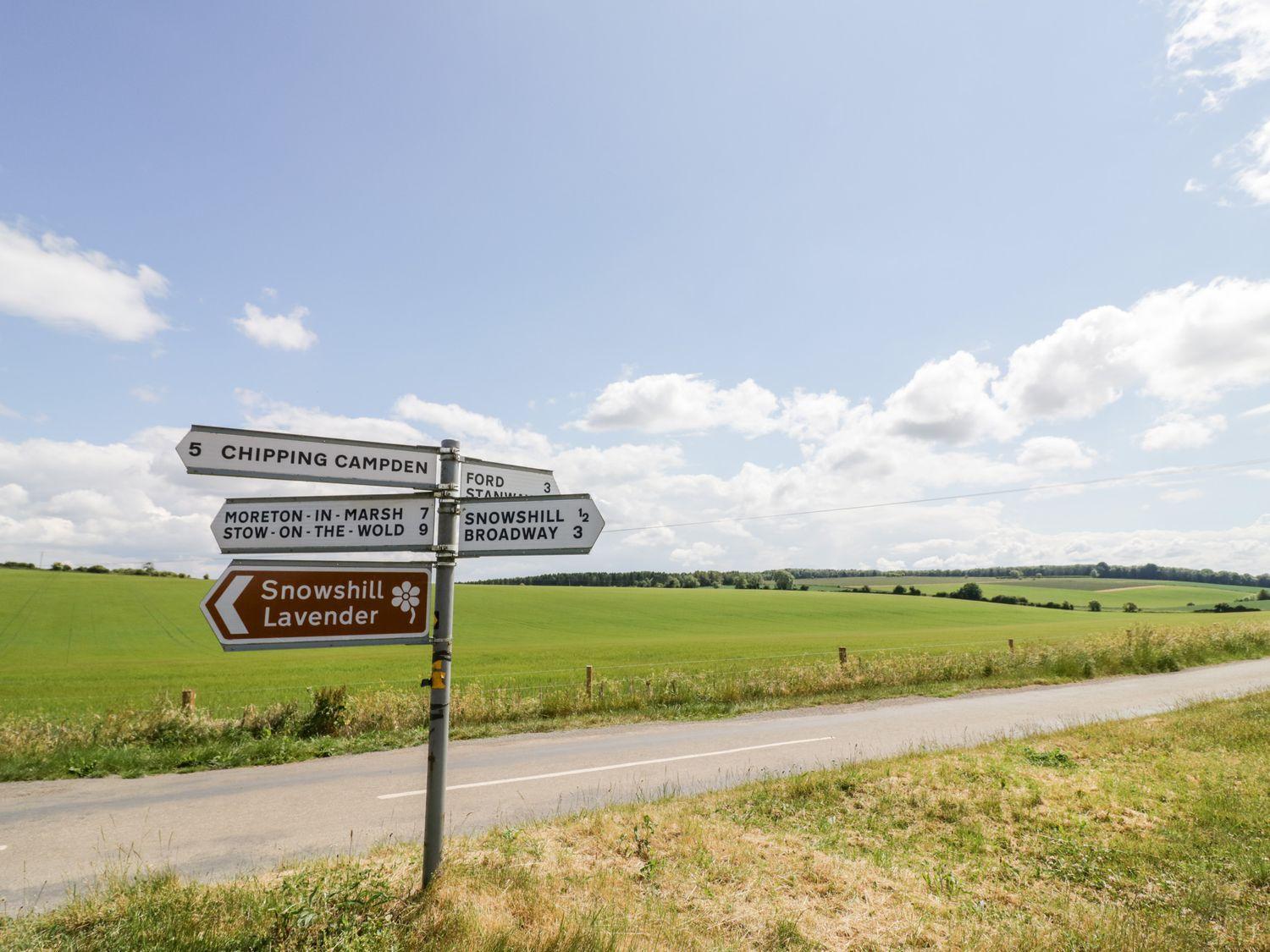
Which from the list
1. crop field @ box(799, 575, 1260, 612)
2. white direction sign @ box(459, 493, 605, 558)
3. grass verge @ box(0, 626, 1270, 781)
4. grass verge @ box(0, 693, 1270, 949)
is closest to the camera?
grass verge @ box(0, 693, 1270, 949)

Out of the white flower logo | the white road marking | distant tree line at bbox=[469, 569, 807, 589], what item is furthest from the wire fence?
distant tree line at bbox=[469, 569, 807, 589]

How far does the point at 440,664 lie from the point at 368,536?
1.03 meters

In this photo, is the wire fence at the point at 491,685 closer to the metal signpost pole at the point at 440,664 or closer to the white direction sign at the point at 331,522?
the white direction sign at the point at 331,522

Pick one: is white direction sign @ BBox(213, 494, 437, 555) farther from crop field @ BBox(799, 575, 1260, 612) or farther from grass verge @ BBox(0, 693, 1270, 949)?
crop field @ BBox(799, 575, 1260, 612)

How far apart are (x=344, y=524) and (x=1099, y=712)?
17606 mm

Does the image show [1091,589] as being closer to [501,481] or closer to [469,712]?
[469,712]

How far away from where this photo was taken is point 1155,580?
490 feet

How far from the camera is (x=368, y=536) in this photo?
15.8ft

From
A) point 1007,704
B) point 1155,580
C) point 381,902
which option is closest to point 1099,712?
point 1007,704

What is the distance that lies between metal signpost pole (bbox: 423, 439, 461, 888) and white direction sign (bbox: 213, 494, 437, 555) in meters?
0.11

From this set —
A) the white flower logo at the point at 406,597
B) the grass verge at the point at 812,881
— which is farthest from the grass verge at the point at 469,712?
the white flower logo at the point at 406,597

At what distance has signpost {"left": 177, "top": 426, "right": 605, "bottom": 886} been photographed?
456cm

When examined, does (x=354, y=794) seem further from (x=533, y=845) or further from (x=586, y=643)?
(x=586, y=643)

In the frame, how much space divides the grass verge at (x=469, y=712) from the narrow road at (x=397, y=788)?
2.62 feet
